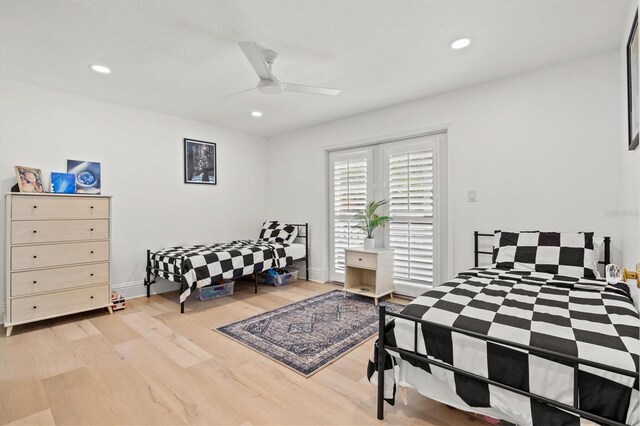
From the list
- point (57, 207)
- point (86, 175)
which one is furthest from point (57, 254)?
point (86, 175)

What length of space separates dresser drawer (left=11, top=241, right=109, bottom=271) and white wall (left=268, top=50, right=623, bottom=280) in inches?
140

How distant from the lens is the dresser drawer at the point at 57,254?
9.12 feet

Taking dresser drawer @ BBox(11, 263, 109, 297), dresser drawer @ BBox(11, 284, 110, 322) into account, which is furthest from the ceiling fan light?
dresser drawer @ BBox(11, 284, 110, 322)

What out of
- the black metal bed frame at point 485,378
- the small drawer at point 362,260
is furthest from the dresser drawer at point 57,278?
the black metal bed frame at point 485,378

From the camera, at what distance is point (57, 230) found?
298 centimetres

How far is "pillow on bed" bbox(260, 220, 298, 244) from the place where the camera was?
4895 millimetres

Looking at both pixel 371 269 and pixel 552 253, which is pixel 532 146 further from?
pixel 371 269

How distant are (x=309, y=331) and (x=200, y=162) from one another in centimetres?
308

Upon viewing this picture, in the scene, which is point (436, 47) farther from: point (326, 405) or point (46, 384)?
point (46, 384)

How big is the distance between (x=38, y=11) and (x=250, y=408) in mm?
2881

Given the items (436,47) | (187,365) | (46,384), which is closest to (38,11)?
(46,384)

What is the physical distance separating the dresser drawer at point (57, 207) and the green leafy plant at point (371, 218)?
9.79ft

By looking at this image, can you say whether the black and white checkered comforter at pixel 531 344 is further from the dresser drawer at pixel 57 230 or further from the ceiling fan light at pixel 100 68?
the ceiling fan light at pixel 100 68

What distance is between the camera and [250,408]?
Answer: 1.74 meters
